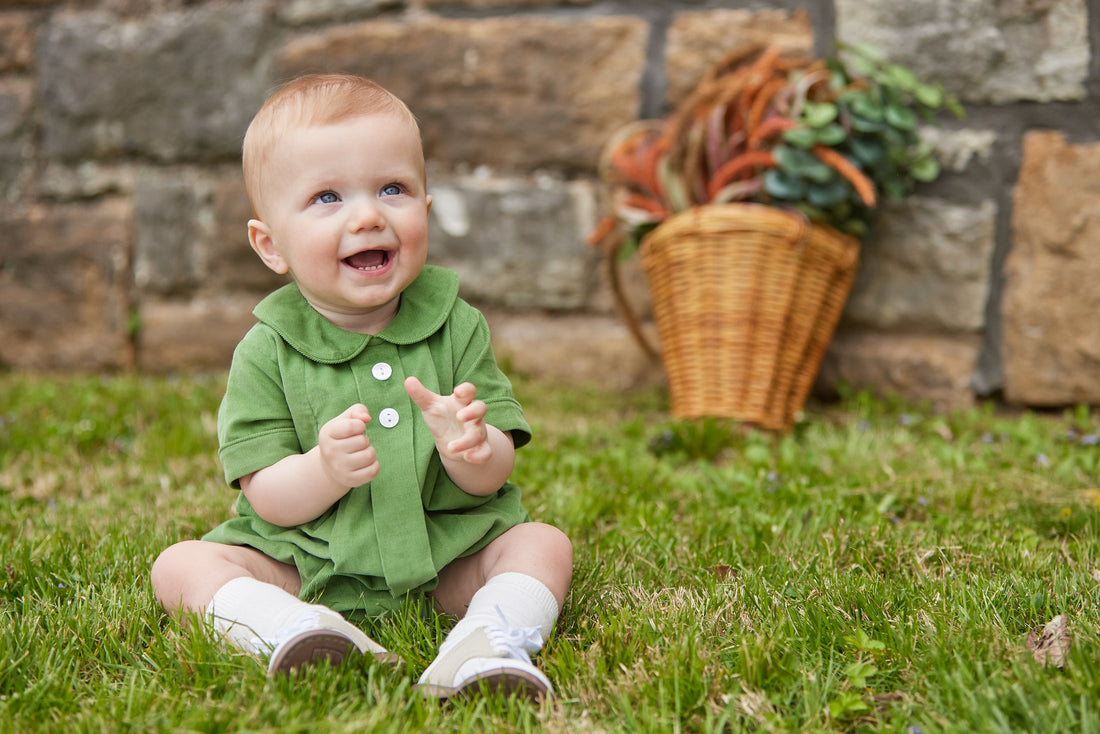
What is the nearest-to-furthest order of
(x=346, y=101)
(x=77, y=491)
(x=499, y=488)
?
(x=346, y=101)
(x=499, y=488)
(x=77, y=491)

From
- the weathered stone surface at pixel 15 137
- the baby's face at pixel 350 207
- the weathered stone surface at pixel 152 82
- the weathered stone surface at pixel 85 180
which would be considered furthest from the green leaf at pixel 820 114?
the weathered stone surface at pixel 15 137

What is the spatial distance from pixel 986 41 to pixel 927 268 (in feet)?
2.35

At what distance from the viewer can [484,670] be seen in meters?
1.25

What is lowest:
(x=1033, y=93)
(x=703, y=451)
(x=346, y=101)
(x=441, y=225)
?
(x=703, y=451)

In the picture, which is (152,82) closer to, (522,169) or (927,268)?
(522,169)

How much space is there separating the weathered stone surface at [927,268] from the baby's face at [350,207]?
82.3 inches

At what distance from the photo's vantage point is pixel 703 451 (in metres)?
2.70

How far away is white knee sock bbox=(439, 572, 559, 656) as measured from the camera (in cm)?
135

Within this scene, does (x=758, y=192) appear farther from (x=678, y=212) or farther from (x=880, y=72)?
(x=880, y=72)

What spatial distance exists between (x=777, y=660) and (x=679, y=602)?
0.22 meters

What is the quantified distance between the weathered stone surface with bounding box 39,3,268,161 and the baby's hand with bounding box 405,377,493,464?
110 inches

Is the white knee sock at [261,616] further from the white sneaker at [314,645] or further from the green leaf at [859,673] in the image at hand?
the green leaf at [859,673]

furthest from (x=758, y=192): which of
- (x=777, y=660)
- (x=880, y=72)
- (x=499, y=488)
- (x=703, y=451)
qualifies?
(x=777, y=660)

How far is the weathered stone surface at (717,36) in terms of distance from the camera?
321 cm
